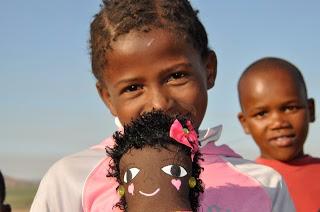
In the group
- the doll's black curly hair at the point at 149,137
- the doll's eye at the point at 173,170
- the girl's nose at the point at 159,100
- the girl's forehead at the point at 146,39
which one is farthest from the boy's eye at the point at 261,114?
the doll's eye at the point at 173,170

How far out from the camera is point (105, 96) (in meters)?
2.63

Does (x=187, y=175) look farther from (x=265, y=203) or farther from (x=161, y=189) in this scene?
(x=265, y=203)

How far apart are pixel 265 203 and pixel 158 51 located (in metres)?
0.92

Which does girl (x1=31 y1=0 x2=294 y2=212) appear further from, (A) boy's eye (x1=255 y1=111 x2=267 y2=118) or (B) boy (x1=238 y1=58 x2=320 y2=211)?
(A) boy's eye (x1=255 y1=111 x2=267 y2=118)

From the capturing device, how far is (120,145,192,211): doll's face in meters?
1.74

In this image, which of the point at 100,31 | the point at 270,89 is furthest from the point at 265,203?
the point at 270,89

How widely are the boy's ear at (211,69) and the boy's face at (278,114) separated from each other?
1766 mm

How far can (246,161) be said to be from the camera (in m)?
2.66

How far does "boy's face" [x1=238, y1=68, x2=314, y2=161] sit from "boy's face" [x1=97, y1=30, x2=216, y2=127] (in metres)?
2.12

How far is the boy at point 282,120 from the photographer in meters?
4.30

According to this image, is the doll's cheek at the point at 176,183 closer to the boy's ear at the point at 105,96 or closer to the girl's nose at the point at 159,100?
the girl's nose at the point at 159,100

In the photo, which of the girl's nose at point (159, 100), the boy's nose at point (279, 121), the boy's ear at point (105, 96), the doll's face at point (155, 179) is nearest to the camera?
the doll's face at point (155, 179)

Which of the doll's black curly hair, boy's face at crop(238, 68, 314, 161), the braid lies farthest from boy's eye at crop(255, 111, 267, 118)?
the doll's black curly hair

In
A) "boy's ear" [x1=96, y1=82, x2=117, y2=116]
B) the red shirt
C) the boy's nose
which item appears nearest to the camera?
"boy's ear" [x1=96, y1=82, x2=117, y2=116]
